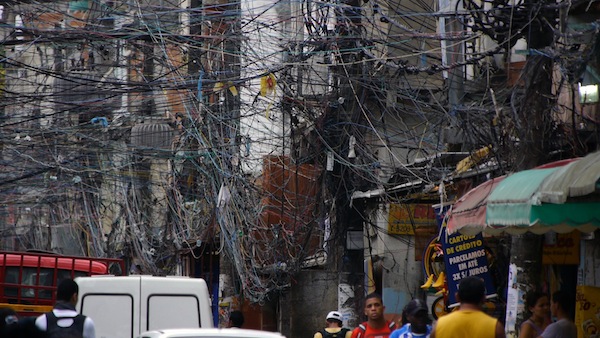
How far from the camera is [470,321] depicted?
7.55 metres

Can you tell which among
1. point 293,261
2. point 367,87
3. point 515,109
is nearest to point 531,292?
point 515,109

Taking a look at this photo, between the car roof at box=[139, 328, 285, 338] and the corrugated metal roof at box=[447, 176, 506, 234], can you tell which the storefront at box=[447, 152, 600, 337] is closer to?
the corrugated metal roof at box=[447, 176, 506, 234]

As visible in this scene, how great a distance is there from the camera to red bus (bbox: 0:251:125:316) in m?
16.1

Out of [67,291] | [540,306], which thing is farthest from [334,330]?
[67,291]

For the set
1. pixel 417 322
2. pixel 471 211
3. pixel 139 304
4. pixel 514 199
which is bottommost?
pixel 139 304

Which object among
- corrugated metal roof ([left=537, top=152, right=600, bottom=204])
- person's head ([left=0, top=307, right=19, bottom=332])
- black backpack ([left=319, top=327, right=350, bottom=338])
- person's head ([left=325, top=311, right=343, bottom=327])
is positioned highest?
corrugated metal roof ([left=537, top=152, right=600, bottom=204])

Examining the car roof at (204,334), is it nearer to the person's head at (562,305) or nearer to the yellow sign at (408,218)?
the person's head at (562,305)

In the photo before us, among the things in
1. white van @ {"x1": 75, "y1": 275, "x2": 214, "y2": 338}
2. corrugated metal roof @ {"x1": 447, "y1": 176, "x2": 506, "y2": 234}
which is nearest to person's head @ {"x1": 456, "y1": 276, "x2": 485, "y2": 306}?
corrugated metal roof @ {"x1": 447, "y1": 176, "x2": 506, "y2": 234}

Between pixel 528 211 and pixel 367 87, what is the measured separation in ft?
A: 23.6

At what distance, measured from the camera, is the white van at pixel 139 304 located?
438 inches

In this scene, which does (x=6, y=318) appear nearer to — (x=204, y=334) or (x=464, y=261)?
(x=204, y=334)

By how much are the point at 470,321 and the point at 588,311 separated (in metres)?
5.52

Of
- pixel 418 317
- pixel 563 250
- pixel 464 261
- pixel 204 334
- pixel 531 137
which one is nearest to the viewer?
pixel 204 334

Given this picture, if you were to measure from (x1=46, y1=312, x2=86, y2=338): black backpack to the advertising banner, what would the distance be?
6.31 metres
